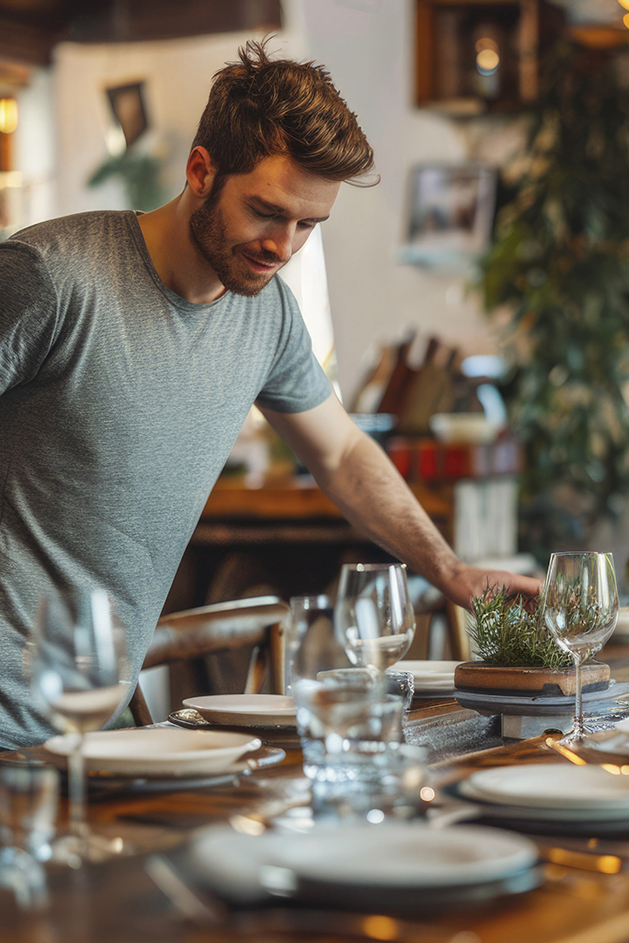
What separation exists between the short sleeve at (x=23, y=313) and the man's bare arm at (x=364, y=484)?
0.53 m

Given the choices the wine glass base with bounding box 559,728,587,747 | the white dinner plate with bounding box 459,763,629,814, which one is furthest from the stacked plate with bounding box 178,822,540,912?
the wine glass base with bounding box 559,728,587,747

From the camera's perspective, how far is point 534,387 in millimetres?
3797

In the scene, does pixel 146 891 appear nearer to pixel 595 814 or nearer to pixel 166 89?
pixel 595 814

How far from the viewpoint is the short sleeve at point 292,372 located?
172 cm

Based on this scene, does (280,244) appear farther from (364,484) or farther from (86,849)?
(86,849)

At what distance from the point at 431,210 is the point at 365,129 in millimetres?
420

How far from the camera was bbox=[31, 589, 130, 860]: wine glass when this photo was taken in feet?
2.45

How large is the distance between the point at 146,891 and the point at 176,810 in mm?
175

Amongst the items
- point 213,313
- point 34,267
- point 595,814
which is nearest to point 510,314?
point 213,313

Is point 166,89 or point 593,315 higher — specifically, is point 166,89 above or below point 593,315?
above

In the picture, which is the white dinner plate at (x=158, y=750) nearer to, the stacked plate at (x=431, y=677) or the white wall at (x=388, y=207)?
the stacked plate at (x=431, y=677)

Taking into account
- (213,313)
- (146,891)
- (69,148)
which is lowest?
(146,891)

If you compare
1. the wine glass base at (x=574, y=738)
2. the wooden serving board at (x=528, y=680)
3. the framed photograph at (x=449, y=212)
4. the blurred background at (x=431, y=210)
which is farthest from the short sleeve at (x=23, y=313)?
the framed photograph at (x=449, y=212)

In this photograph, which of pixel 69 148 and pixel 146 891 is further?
pixel 69 148
